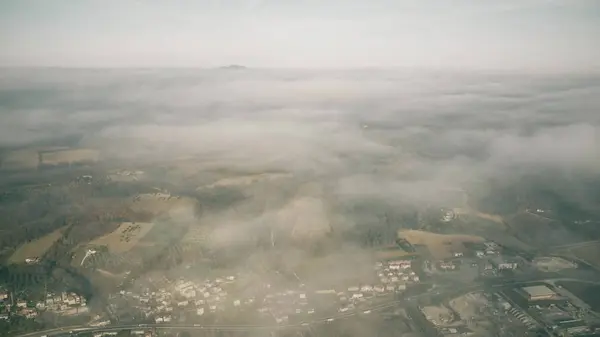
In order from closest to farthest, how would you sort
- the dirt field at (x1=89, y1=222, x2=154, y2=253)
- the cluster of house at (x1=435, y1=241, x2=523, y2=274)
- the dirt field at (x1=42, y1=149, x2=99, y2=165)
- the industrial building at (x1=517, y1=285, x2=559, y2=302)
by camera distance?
the industrial building at (x1=517, y1=285, x2=559, y2=302), the cluster of house at (x1=435, y1=241, x2=523, y2=274), the dirt field at (x1=89, y1=222, x2=154, y2=253), the dirt field at (x1=42, y1=149, x2=99, y2=165)

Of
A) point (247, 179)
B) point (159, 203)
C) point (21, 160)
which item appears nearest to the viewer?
point (159, 203)

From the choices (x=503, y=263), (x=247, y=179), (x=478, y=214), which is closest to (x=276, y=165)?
(x=247, y=179)

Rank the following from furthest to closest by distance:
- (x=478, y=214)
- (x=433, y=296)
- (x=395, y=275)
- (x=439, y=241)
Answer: (x=478, y=214), (x=439, y=241), (x=395, y=275), (x=433, y=296)

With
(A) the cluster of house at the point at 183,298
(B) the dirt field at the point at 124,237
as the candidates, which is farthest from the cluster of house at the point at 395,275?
(B) the dirt field at the point at 124,237

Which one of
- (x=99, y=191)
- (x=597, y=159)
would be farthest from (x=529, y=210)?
(x=99, y=191)

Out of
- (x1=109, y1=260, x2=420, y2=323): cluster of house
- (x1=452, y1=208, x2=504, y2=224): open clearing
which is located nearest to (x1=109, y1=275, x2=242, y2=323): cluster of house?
(x1=109, y1=260, x2=420, y2=323): cluster of house

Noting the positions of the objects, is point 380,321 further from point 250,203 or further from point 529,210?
point 529,210

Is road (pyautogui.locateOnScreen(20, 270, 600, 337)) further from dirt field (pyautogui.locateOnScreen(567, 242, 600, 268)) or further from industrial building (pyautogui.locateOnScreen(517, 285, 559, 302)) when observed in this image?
dirt field (pyautogui.locateOnScreen(567, 242, 600, 268))

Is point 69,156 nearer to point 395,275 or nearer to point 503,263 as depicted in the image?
point 395,275
